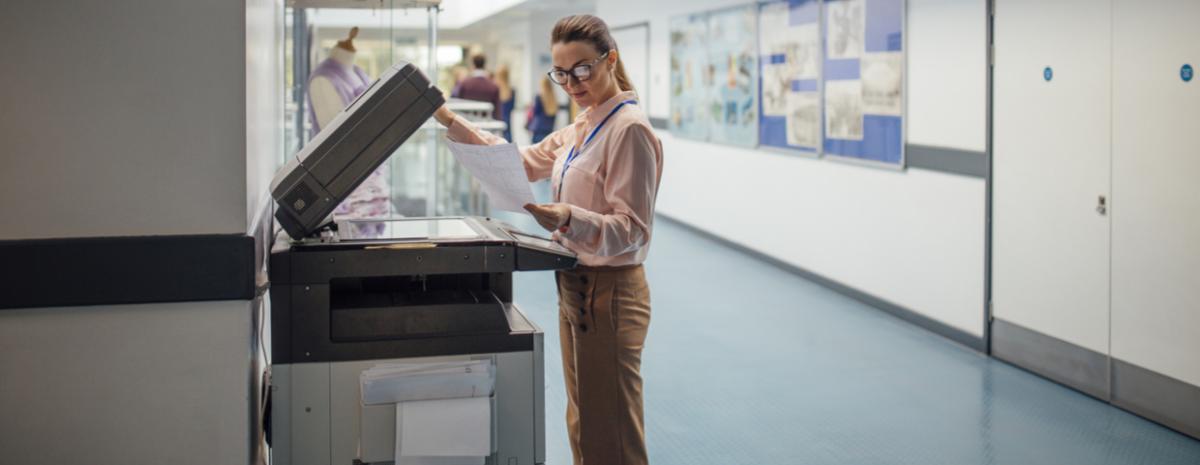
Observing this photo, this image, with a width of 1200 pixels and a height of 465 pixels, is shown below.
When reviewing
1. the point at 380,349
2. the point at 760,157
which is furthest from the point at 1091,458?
the point at 760,157

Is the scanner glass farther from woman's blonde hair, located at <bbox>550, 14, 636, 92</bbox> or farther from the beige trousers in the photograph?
woman's blonde hair, located at <bbox>550, 14, 636, 92</bbox>

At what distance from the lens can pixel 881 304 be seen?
6.53 meters

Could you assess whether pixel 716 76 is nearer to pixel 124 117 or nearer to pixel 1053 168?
pixel 1053 168

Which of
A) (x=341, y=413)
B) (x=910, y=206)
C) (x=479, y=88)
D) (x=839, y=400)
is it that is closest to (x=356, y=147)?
(x=341, y=413)

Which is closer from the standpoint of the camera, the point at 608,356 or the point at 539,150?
the point at 608,356

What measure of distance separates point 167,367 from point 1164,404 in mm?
3766

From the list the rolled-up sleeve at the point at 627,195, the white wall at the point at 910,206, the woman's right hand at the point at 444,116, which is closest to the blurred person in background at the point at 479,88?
the white wall at the point at 910,206

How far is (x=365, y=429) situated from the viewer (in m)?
2.27

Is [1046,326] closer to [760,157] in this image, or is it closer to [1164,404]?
[1164,404]

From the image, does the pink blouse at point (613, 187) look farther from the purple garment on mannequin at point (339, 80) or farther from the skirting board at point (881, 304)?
the skirting board at point (881, 304)

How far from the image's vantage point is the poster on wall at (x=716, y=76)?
861cm

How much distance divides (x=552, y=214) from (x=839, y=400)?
275 cm

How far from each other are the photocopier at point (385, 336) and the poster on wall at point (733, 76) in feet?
20.9

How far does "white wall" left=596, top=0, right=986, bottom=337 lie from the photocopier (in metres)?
3.78
